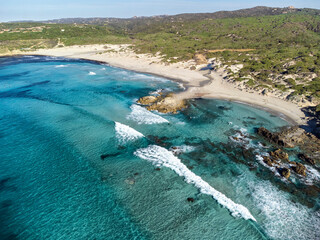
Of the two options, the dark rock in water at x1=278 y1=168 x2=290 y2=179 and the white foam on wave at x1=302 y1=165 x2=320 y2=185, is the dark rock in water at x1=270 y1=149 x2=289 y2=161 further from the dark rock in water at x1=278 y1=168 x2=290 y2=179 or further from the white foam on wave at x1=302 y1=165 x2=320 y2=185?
the dark rock in water at x1=278 y1=168 x2=290 y2=179

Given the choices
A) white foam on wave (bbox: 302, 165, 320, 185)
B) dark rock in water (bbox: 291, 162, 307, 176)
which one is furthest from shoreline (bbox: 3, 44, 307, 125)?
dark rock in water (bbox: 291, 162, 307, 176)

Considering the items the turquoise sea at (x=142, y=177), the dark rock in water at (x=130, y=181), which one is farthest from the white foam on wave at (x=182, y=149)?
the dark rock in water at (x=130, y=181)

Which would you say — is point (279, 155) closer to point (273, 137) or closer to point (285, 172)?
point (285, 172)

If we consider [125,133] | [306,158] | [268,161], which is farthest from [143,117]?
[306,158]

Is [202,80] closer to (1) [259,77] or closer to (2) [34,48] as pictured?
(1) [259,77]

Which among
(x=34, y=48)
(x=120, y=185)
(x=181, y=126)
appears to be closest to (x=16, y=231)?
(x=120, y=185)
